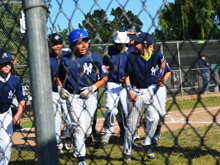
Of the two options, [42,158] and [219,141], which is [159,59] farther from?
[219,141]

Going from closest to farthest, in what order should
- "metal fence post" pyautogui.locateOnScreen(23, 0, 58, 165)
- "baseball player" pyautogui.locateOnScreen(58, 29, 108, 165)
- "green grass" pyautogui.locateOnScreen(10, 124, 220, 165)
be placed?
"metal fence post" pyautogui.locateOnScreen(23, 0, 58, 165), "baseball player" pyautogui.locateOnScreen(58, 29, 108, 165), "green grass" pyautogui.locateOnScreen(10, 124, 220, 165)

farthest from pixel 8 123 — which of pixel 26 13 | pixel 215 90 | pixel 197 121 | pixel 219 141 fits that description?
pixel 215 90

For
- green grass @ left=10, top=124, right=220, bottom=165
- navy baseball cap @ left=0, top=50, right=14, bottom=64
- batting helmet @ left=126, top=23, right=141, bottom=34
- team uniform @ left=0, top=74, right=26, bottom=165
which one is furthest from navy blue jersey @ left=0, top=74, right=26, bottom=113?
batting helmet @ left=126, top=23, right=141, bottom=34

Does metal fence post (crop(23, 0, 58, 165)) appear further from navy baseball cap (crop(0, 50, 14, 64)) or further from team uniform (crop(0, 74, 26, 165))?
team uniform (crop(0, 74, 26, 165))

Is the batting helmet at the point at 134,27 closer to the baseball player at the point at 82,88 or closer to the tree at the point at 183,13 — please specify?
the tree at the point at 183,13

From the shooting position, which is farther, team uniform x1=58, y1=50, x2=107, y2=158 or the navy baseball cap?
team uniform x1=58, y1=50, x2=107, y2=158

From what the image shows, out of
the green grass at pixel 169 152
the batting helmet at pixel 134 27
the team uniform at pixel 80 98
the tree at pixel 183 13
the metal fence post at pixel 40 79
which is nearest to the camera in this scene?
the tree at pixel 183 13

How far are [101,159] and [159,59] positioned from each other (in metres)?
2.06

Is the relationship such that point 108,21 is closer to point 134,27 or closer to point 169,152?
point 134,27

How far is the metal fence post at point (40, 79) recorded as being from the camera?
5.09 feet

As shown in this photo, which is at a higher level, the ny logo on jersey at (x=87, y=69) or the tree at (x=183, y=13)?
the tree at (x=183, y=13)

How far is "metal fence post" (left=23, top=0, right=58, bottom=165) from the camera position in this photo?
1.55 meters

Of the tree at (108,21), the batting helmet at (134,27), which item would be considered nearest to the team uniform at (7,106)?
the tree at (108,21)

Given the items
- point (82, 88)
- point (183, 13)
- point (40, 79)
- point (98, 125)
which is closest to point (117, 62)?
point (82, 88)
